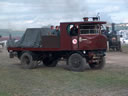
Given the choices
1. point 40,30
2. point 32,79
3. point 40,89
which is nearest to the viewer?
point 40,89

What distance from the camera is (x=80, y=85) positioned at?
499 inches

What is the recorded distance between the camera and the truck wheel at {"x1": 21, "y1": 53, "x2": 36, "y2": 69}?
63.3ft

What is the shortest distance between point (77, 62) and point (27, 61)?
10.7 feet

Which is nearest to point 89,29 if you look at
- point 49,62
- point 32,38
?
point 32,38

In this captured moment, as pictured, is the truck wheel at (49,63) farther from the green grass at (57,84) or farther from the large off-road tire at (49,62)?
the green grass at (57,84)

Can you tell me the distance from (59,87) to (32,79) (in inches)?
100

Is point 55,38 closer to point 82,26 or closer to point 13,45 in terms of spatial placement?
point 82,26

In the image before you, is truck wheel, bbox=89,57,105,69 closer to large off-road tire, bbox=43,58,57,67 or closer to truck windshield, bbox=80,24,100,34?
truck windshield, bbox=80,24,100,34

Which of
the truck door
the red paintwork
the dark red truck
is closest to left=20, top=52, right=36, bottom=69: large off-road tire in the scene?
the dark red truck

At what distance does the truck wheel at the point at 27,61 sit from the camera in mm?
19297

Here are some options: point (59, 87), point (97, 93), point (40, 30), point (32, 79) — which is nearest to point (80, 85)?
point (59, 87)

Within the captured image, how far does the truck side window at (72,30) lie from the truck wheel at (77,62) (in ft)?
3.31

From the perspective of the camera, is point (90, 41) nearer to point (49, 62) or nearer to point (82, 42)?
point (82, 42)

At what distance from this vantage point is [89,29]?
57.6 ft
